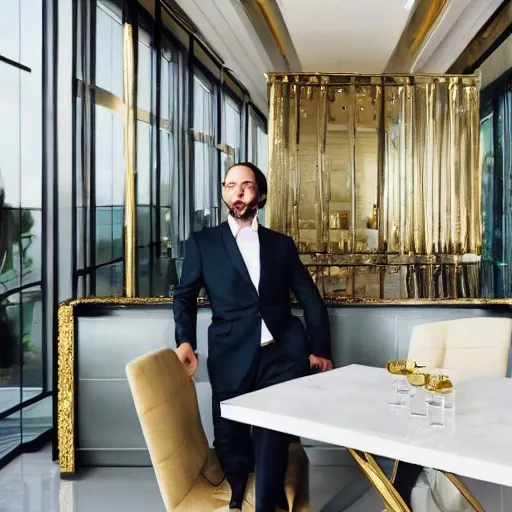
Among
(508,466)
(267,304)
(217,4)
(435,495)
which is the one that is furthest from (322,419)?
(217,4)

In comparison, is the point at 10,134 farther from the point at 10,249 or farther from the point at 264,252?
the point at 264,252

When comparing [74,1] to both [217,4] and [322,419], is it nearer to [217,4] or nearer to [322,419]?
[217,4]

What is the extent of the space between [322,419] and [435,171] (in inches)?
102

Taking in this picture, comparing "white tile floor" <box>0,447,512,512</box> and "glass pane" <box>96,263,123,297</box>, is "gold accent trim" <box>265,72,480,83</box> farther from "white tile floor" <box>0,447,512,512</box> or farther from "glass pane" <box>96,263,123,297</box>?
"white tile floor" <box>0,447,512,512</box>

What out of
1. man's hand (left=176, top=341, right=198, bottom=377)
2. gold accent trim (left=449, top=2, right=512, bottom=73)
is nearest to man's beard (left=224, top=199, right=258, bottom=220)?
man's hand (left=176, top=341, right=198, bottom=377)

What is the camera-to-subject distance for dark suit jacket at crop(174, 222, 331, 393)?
263 cm

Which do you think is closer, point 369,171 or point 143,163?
point 143,163

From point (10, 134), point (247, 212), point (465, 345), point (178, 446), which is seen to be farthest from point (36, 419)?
point (465, 345)

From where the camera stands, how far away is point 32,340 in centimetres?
398

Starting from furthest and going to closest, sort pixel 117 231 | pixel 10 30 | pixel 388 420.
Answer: pixel 117 231 → pixel 10 30 → pixel 388 420

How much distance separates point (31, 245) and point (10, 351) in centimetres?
64

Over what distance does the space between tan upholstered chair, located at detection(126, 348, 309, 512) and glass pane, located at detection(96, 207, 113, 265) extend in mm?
1762

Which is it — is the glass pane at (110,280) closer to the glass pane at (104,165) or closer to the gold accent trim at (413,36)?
the glass pane at (104,165)

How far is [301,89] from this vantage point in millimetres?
3926
